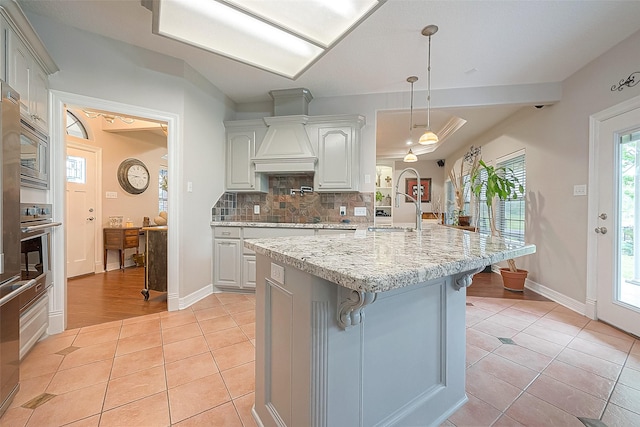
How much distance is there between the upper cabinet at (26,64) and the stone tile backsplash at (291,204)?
5.96 ft

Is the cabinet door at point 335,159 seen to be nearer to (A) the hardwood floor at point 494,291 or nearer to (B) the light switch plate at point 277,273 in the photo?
(A) the hardwood floor at point 494,291

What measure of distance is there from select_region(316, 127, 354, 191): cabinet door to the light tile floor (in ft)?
6.17

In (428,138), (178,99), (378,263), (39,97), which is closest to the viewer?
(378,263)

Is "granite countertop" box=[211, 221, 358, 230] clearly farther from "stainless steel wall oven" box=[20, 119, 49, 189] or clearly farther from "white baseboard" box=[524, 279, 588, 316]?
"white baseboard" box=[524, 279, 588, 316]

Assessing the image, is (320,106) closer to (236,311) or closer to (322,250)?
(236,311)

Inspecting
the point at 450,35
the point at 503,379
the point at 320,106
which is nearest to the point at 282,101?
the point at 320,106

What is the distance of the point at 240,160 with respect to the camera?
3477 millimetres

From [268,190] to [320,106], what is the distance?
139 cm

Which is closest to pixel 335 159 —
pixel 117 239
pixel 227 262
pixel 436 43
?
pixel 436 43

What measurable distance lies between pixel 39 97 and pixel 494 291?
5.09 metres

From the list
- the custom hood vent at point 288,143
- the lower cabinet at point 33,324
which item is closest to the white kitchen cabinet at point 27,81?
the lower cabinet at point 33,324

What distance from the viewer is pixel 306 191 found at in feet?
11.9

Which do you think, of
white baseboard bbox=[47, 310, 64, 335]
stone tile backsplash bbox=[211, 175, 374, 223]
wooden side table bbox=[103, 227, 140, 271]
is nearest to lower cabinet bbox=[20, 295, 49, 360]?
white baseboard bbox=[47, 310, 64, 335]

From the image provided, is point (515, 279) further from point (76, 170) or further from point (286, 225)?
point (76, 170)
